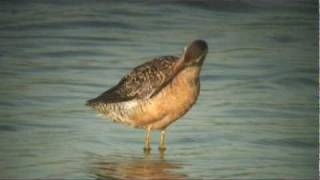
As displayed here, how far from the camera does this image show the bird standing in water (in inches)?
289

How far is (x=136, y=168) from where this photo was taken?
695 cm

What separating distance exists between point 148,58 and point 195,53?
2.09 m

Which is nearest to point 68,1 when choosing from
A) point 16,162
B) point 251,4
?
point 251,4

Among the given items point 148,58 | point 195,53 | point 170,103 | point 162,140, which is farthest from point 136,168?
point 148,58

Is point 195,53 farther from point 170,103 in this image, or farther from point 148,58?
point 148,58

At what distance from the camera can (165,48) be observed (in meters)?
9.31

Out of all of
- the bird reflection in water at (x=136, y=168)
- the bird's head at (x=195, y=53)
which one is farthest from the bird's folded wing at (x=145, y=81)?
the bird reflection in water at (x=136, y=168)

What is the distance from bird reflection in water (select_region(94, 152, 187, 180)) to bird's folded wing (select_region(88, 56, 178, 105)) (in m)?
0.57

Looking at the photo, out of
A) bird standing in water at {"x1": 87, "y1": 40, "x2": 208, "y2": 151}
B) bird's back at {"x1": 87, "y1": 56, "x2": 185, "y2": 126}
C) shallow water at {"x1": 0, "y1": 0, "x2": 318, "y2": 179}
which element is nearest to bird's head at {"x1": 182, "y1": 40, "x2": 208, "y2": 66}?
bird standing in water at {"x1": 87, "y1": 40, "x2": 208, "y2": 151}

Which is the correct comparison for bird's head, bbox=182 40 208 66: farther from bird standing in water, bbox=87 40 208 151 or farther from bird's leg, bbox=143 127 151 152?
bird's leg, bbox=143 127 151 152

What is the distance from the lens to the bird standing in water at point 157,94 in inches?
289

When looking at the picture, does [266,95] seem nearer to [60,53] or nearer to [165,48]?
[165,48]

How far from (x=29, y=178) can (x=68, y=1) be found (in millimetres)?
2796

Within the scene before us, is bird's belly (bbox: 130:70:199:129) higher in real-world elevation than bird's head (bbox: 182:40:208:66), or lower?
lower
